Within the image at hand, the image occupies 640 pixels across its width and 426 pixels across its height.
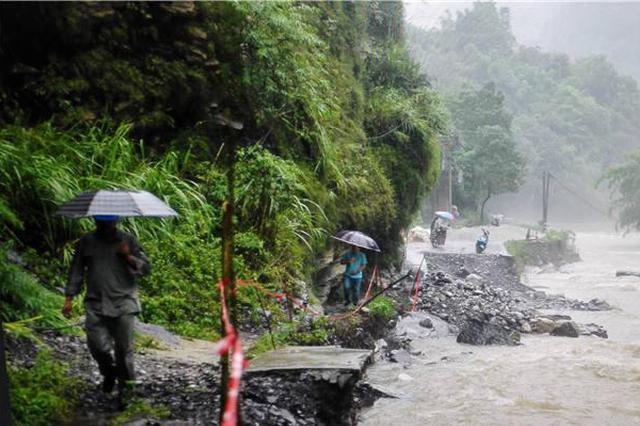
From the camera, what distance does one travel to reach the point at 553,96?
6.77m

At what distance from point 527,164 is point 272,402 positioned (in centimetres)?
609

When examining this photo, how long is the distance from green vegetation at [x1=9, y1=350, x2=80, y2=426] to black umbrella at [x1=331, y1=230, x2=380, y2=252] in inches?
89.5

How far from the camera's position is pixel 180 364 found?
327 cm

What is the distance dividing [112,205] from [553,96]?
557cm

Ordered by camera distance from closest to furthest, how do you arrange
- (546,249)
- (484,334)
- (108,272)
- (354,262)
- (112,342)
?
1. (108,272)
2. (112,342)
3. (354,262)
4. (484,334)
5. (546,249)

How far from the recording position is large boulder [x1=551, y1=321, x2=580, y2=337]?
868cm

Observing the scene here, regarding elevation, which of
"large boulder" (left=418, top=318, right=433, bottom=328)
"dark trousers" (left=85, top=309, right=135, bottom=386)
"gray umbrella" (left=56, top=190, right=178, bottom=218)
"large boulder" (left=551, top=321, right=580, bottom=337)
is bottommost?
"large boulder" (left=551, top=321, right=580, bottom=337)

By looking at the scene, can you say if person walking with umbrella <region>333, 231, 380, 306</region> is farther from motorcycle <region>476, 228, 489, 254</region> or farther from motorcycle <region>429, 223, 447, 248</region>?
motorcycle <region>476, 228, 489, 254</region>

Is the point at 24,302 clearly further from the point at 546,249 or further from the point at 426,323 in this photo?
the point at 546,249

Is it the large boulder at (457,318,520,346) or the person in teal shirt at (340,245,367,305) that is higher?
the person in teal shirt at (340,245,367,305)

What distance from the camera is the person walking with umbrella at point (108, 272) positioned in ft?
8.50

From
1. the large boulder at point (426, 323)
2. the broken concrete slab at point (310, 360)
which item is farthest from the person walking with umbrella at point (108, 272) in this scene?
the large boulder at point (426, 323)

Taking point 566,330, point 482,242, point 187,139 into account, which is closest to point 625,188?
point 482,242

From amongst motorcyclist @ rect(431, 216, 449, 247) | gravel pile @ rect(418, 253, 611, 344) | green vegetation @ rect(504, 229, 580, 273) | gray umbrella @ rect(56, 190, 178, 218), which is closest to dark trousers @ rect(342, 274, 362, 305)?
gravel pile @ rect(418, 253, 611, 344)
